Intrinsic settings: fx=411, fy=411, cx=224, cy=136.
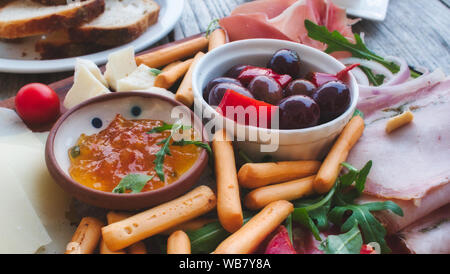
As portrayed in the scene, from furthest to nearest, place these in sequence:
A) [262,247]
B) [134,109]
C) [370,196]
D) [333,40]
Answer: [333,40] < [134,109] < [370,196] < [262,247]

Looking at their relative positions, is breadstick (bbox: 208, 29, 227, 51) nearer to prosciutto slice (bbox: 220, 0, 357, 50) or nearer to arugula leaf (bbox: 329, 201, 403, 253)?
prosciutto slice (bbox: 220, 0, 357, 50)

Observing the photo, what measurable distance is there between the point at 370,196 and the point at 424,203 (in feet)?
0.53

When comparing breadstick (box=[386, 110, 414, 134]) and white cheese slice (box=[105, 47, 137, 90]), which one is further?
white cheese slice (box=[105, 47, 137, 90])

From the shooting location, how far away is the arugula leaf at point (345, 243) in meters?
1.20

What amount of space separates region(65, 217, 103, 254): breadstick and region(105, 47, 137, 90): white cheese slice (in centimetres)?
74

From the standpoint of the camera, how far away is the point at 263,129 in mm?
→ 1358

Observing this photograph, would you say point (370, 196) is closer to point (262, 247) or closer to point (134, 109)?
point (262, 247)

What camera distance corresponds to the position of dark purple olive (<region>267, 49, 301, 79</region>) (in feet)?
5.31

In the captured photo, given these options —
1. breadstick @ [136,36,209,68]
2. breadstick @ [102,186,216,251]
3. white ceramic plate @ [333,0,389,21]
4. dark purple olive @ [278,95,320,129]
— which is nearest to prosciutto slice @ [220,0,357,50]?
breadstick @ [136,36,209,68]

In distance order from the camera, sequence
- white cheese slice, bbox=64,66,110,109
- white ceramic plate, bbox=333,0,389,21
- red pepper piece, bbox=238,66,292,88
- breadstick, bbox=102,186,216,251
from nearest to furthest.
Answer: breadstick, bbox=102,186,216,251 < red pepper piece, bbox=238,66,292,88 < white cheese slice, bbox=64,66,110,109 < white ceramic plate, bbox=333,0,389,21

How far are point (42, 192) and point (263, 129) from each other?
30.0 inches

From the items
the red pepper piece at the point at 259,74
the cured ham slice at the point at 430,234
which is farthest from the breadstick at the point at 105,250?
the cured ham slice at the point at 430,234
